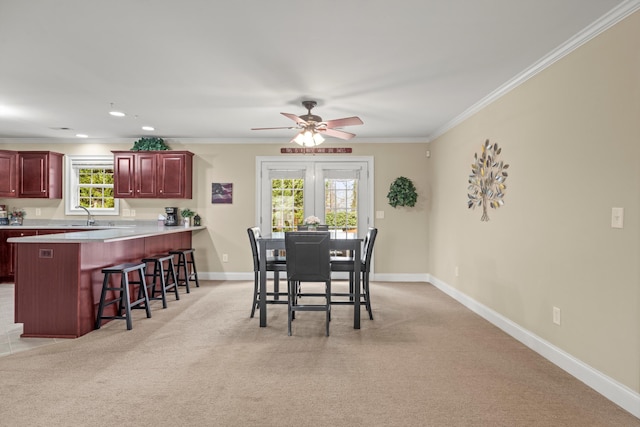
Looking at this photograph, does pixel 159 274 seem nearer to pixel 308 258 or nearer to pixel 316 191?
pixel 308 258

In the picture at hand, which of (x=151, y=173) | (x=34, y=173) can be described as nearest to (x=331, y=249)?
(x=151, y=173)

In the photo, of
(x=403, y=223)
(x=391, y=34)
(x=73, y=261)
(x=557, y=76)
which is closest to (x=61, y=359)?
(x=73, y=261)

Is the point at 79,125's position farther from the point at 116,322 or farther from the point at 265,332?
the point at 265,332

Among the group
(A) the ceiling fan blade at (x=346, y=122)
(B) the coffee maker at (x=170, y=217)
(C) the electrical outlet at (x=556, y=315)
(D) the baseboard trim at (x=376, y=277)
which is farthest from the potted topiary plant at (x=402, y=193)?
(B) the coffee maker at (x=170, y=217)

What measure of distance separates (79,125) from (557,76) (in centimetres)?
607

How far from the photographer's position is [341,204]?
6582 millimetres

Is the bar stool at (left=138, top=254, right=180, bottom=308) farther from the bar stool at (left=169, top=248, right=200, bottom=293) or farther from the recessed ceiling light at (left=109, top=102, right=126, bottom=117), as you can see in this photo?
the recessed ceiling light at (left=109, top=102, right=126, bottom=117)

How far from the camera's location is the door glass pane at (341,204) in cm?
657

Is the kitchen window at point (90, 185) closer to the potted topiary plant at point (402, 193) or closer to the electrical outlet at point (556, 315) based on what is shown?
the potted topiary plant at point (402, 193)

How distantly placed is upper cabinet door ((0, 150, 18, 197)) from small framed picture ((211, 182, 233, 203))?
10.7 ft

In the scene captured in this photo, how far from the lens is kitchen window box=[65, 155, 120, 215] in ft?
21.9

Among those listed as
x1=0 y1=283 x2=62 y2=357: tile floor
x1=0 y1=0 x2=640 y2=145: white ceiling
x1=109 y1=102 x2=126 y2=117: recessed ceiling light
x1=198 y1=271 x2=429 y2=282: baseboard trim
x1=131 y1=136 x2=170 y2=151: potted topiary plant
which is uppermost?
x1=0 y1=0 x2=640 y2=145: white ceiling

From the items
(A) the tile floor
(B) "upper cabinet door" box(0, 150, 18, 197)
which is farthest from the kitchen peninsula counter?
(B) "upper cabinet door" box(0, 150, 18, 197)

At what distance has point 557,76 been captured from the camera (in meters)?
3.00
